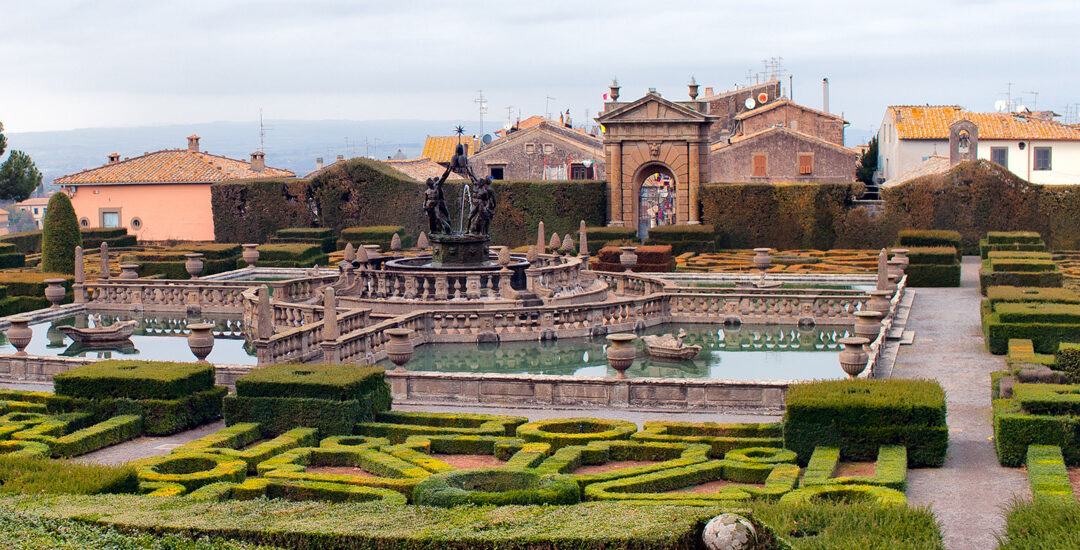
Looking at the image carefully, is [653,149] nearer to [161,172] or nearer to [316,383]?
[161,172]

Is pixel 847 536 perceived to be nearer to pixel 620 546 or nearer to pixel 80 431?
pixel 620 546

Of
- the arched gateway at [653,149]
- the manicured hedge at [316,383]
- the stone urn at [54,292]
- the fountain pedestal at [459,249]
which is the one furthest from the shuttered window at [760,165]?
the manicured hedge at [316,383]

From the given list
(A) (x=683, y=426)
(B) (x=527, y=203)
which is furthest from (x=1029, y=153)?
(A) (x=683, y=426)

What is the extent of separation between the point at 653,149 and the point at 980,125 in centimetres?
2696

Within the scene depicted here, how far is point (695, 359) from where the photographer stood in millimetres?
26875

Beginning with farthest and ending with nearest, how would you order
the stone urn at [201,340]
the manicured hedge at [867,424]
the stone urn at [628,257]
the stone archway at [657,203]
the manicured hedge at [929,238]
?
the stone archway at [657,203], the manicured hedge at [929,238], the stone urn at [628,257], the stone urn at [201,340], the manicured hedge at [867,424]

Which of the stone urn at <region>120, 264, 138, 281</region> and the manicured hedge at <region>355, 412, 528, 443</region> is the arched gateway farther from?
the manicured hedge at <region>355, 412, 528, 443</region>

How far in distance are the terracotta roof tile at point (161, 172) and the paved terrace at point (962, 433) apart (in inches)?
1534

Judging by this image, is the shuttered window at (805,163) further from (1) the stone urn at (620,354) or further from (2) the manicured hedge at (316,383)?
(2) the manicured hedge at (316,383)

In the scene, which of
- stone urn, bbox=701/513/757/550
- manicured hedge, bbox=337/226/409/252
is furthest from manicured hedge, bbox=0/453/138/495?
manicured hedge, bbox=337/226/409/252

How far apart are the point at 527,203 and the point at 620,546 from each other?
43.5 meters

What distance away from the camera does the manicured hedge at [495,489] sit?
1267cm

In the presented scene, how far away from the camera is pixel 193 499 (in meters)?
13.0

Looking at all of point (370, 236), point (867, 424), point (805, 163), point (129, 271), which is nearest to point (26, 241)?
point (370, 236)
